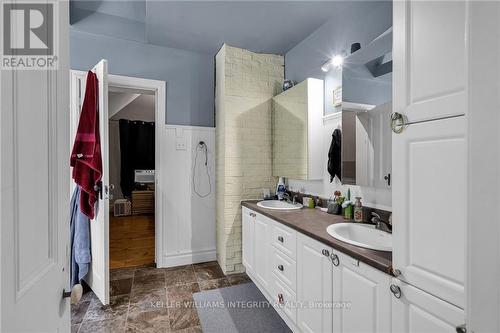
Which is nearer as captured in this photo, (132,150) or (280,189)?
(280,189)

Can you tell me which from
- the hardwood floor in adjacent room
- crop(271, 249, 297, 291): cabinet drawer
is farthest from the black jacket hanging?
the hardwood floor in adjacent room

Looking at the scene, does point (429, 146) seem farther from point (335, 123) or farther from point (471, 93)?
point (335, 123)

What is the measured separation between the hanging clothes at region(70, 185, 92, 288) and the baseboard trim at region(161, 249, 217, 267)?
0.83 metres

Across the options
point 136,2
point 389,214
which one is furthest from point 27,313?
point 136,2

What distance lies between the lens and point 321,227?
161cm

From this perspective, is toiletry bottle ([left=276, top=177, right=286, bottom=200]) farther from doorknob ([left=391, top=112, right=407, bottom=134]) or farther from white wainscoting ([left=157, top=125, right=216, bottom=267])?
doorknob ([left=391, top=112, right=407, bottom=134])

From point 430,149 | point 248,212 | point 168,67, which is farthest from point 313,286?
point 168,67

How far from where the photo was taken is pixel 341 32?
6.93 ft

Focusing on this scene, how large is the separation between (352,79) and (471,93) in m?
1.59

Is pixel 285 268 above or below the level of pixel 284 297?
above

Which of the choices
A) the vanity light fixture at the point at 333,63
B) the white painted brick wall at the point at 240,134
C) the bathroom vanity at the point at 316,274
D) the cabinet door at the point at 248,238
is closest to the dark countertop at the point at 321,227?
the bathroom vanity at the point at 316,274

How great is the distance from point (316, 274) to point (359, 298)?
33cm

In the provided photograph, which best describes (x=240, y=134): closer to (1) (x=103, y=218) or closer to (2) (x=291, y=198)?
(2) (x=291, y=198)

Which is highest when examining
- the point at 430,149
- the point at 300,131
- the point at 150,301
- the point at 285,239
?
the point at 300,131
